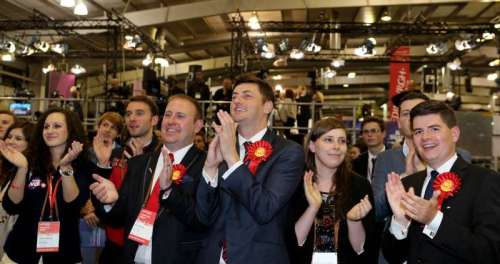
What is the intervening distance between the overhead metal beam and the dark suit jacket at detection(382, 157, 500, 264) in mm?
9573

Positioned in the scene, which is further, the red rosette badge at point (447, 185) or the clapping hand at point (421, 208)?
the red rosette badge at point (447, 185)

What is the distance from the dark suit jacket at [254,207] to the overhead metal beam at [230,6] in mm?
9314

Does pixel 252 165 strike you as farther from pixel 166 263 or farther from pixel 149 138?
pixel 149 138

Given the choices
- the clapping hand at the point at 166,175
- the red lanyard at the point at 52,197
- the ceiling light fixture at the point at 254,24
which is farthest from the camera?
the ceiling light fixture at the point at 254,24

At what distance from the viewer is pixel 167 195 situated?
2.54 meters

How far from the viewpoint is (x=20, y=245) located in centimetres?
297

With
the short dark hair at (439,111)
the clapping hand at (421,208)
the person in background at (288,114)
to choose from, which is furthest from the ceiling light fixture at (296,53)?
the clapping hand at (421,208)

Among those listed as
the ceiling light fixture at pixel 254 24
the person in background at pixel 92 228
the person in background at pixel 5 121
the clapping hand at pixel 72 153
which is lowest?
the person in background at pixel 92 228

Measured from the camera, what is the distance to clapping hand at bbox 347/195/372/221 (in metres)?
2.57

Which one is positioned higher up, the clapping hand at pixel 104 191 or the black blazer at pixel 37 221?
the clapping hand at pixel 104 191

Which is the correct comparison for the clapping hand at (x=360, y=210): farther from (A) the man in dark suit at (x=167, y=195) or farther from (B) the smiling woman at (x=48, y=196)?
(B) the smiling woman at (x=48, y=196)

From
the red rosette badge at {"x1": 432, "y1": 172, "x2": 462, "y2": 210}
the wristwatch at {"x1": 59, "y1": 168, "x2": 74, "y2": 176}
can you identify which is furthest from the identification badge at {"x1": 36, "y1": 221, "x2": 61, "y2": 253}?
the red rosette badge at {"x1": 432, "y1": 172, "x2": 462, "y2": 210}

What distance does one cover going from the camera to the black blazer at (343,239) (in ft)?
8.50

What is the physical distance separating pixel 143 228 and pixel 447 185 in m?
1.53
